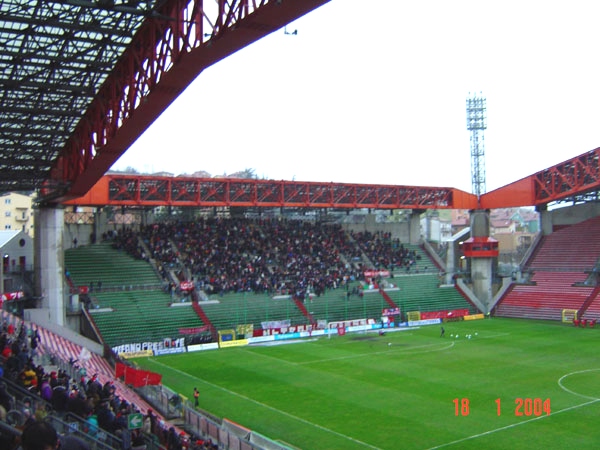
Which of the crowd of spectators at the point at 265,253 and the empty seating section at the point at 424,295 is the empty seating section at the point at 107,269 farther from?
the empty seating section at the point at 424,295

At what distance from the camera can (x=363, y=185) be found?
214 feet

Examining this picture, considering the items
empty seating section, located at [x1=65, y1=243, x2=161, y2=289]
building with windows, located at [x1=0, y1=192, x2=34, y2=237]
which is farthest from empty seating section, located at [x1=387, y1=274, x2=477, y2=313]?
building with windows, located at [x1=0, y1=192, x2=34, y2=237]

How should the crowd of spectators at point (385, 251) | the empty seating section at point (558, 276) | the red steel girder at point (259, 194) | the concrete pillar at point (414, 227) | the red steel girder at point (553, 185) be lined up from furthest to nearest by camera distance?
1. the concrete pillar at point (414, 227)
2. the crowd of spectators at point (385, 251)
3. the empty seating section at point (558, 276)
4. the red steel girder at point (553, 185)
5. the red steel girder at point (259, 194)

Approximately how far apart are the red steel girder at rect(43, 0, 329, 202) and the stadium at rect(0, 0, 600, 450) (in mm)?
92

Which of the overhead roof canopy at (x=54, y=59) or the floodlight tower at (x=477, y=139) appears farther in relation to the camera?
the floodlight tower at (x=477, y=139)

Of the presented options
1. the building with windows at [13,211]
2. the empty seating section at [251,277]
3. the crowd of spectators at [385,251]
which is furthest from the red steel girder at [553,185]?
the building with windows at [13,211]

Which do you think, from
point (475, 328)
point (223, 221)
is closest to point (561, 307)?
point (475, 328)

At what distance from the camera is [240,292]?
5509cm

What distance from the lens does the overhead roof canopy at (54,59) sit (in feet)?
63.7

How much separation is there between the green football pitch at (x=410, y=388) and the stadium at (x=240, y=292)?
0.17 m

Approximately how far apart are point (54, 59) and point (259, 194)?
37.1 metres

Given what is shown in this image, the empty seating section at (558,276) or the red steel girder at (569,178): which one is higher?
the red steel girder at (569,178)

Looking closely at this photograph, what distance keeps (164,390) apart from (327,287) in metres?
32.3

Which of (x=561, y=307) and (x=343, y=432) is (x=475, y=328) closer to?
(x=561, y=307)
